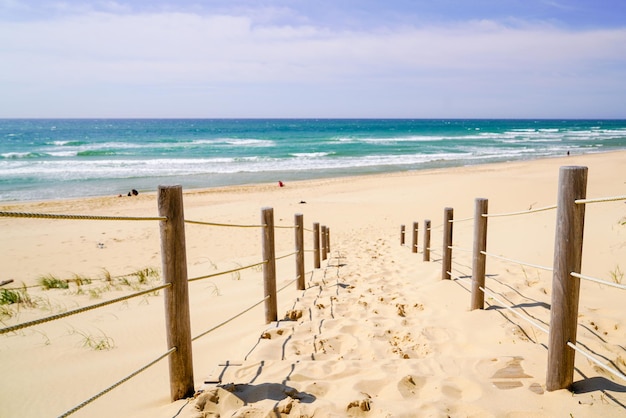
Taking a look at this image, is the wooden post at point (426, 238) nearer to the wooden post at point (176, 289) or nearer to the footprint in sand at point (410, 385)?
the footprint in sand at point (410, 385)

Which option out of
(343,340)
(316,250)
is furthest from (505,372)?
(316,250)

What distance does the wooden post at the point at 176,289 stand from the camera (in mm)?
2887

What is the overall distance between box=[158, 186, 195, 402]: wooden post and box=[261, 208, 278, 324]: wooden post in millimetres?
1631

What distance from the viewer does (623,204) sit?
940 cm

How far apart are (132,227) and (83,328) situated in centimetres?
919

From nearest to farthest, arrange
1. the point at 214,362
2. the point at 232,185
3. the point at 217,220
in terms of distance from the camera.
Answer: the point at 214,362 < the point at 217,220 < the point at 232,185

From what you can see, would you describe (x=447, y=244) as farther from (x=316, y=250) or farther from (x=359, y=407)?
(x=359, y=407)

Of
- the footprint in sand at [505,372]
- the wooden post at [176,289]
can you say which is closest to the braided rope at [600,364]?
the footprint in sand at [505,372]

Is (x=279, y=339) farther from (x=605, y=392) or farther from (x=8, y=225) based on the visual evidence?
(x=8, y=225)

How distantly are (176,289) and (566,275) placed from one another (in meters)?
2.51

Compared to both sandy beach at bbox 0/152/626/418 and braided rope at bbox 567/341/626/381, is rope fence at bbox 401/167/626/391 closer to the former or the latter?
braided rope at bbox 567/341/626/381

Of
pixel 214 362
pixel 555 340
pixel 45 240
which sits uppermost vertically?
pixel 555 340

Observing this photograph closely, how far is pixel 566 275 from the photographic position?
9.10 ft

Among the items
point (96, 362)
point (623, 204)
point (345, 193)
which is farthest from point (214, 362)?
point (345, 193)
